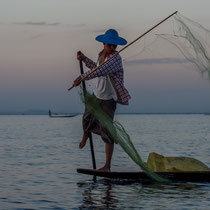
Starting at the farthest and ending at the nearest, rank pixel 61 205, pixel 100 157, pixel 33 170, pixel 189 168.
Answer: pixel 100 157 < pixel 33 170 < pixel 189 168 < pixel 61 205

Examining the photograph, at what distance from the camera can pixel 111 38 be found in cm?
814

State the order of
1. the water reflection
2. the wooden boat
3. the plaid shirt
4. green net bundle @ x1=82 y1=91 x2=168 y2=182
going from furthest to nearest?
the wooden boat → green net bundle @ x1=82 y1=91 x2=168 y2=182 → the plaid shirt → the water reflection

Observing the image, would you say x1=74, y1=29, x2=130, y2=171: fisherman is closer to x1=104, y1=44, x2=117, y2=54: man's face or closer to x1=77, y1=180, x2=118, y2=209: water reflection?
x1=104, y1=44, x2=117, y2=54: man's face

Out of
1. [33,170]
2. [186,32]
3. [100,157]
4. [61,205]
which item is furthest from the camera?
[100,157]

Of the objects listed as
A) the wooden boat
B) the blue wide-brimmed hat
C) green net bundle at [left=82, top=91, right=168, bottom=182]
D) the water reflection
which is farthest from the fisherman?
the water reflection

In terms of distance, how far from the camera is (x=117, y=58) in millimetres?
8102

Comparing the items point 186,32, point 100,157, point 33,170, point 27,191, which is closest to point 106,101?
point 186,32

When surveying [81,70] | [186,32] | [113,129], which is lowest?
[113,129]

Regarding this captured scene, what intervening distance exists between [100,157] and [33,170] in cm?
546

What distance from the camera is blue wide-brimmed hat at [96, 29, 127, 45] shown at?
26.6 ft

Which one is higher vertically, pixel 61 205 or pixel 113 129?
pixel 113 129

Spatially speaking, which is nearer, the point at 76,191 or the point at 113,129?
the point at 113,129

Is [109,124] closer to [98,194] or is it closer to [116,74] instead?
[116,74]

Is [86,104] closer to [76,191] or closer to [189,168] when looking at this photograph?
[76,191]
